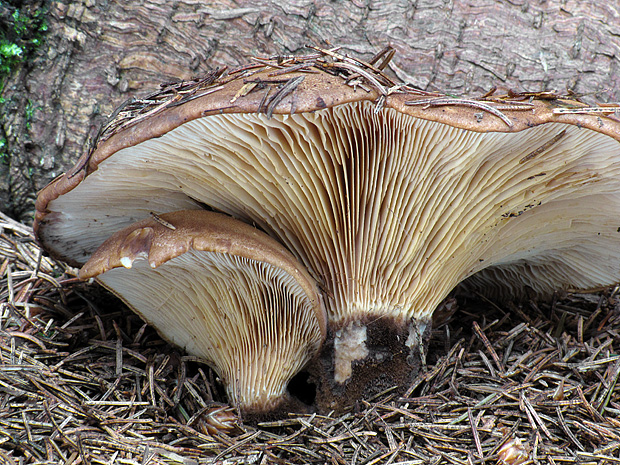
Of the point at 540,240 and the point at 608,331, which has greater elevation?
the point at 540,240

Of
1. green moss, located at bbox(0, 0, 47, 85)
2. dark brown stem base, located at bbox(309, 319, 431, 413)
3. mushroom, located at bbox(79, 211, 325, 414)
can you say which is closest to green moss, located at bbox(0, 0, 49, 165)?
green moss, located at bbox(0, 0, 47, 85)

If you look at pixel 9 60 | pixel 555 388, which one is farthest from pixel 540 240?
pixel 9 60

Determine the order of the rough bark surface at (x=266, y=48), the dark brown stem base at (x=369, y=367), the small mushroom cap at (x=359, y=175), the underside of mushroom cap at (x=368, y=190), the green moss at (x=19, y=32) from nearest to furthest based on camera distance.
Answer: the small mushroom cap at (x=359, y=175) < the underside of mushroom cap at (x=368, y=190) < the dark brown stem base at (x=369, y=367) < the green moss at (x=19, y=32) < the rough bark surface at (x=266, y=48)

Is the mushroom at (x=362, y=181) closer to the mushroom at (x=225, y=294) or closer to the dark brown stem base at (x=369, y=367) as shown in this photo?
the dark brown stem base at (x=369, y=367)

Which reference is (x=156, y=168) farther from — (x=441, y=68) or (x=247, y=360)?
(x=441, y=68)

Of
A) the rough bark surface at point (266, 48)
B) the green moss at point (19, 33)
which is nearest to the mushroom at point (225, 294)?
the rough bark surface at point (266, 48)

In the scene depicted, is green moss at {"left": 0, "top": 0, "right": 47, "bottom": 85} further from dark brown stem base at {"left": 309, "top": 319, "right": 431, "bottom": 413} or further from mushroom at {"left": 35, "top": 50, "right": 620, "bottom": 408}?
dark brown stem base at {"left": 309, "top": 319, "right": 431, "bottom": 413}

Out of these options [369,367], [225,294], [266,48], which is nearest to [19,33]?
[266,48]
